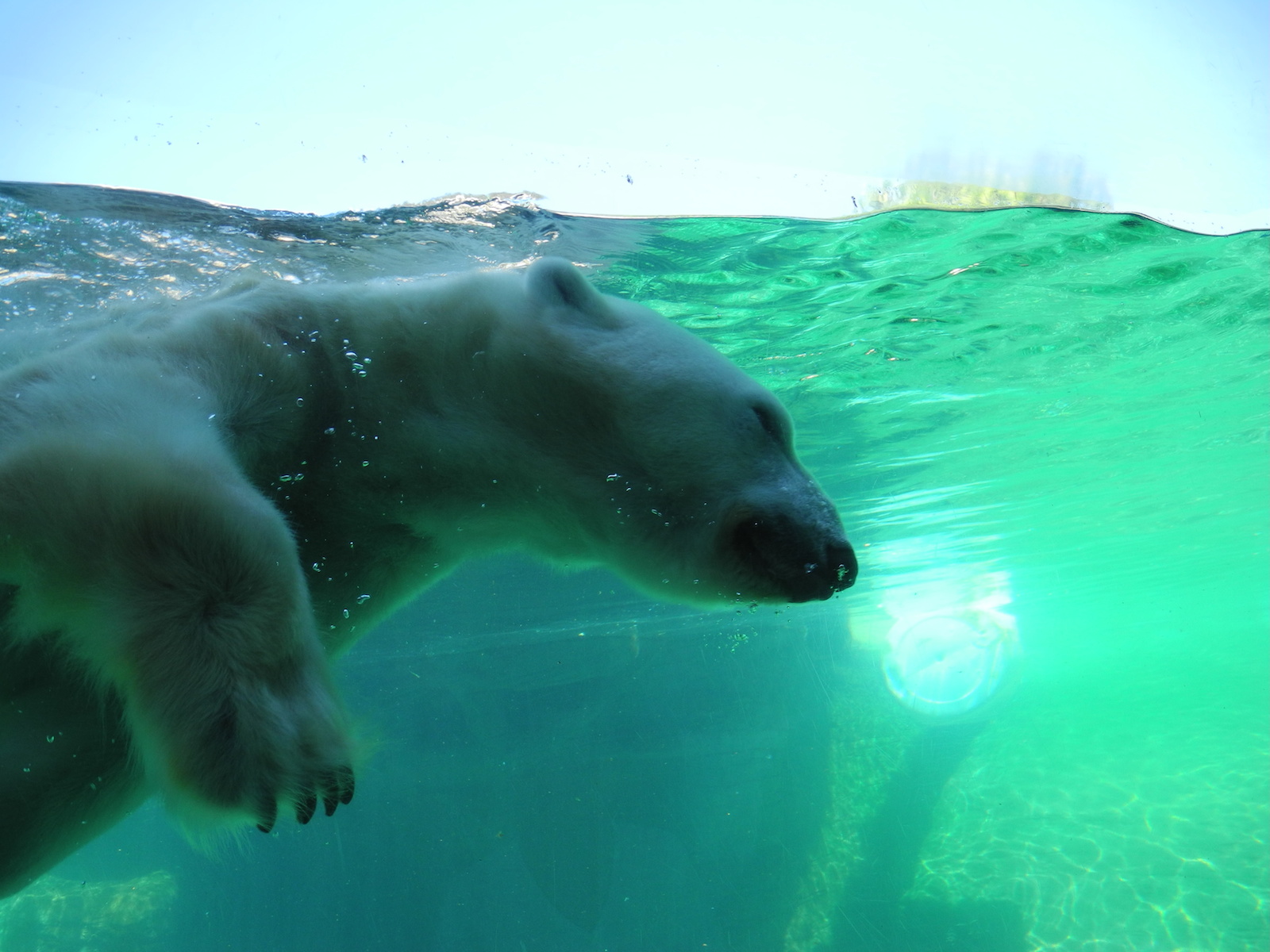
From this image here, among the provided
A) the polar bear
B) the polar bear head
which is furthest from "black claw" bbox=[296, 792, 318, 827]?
the polar bear head

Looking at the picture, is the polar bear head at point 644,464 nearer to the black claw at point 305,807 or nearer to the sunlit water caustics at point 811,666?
the sunlit water caustics at point 811,666

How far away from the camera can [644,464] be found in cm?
207

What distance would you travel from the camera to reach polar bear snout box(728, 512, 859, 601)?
2.00 m

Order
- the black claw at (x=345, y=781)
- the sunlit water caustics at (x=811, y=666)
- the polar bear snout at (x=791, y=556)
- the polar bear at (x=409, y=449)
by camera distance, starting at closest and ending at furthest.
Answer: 1. the black claw at (x=345, y=781)
2. the polar bear at (x=409, y=449)
3. the polar bear snout at (x=791, y=556)
4. the sunlit water caustics at (x=811, y=666)

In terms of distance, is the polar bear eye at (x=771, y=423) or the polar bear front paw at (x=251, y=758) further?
the polar bear eye at (x=771, y=423)

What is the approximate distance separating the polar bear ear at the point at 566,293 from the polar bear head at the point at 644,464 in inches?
1.4

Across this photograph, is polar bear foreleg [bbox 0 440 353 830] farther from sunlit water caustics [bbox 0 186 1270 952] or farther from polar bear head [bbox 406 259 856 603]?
polar bear head [bbox 406 259 856 603]

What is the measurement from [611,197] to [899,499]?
1112 centimetres

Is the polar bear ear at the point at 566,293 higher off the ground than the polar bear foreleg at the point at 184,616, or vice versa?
the polar bear ear at the point at 566,293

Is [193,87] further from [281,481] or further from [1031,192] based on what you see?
[1031,192]

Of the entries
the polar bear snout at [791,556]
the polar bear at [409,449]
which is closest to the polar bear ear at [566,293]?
the polar bear at [409,449]

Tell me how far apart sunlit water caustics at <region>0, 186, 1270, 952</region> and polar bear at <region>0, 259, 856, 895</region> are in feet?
0.87

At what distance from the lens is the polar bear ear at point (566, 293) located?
7.29ft

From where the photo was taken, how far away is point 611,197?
169 inches
